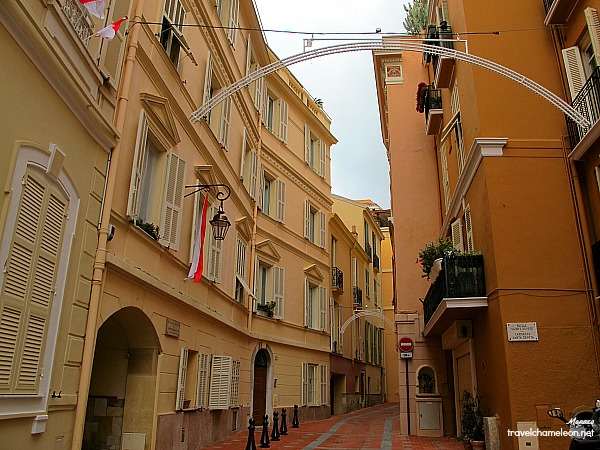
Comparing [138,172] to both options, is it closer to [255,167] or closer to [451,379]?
[255,167]

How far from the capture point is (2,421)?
5316 millimetres

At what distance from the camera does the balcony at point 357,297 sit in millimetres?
28797

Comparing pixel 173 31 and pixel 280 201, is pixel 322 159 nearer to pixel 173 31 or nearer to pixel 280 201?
pixel 280 201

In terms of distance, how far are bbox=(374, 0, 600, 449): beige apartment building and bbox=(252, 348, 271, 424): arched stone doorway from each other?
638 cm

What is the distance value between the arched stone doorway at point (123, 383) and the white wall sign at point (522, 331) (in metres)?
6.30

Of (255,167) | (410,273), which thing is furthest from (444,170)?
(255,167)

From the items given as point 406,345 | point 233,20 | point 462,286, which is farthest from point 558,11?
point 406,345

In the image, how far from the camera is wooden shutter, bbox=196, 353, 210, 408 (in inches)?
457

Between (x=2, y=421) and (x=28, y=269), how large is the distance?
1.56 m

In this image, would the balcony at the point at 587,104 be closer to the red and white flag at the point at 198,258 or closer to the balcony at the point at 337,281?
the red and white flag at the point at 198,258

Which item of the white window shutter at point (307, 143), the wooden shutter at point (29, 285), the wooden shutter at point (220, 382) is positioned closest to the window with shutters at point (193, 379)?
the wooden shutter at point (220, 382)

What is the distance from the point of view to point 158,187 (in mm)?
9961

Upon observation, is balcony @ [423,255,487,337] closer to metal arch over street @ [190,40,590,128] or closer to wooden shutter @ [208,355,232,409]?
metal arch over street @ [190,40,590,128]

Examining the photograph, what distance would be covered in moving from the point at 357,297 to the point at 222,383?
17.1 meters
